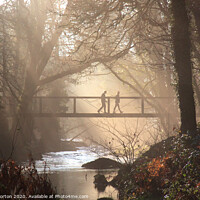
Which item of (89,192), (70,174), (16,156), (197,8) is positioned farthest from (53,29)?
(89,192)

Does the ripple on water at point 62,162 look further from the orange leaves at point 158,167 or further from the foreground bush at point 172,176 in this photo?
the orange leaves at point 158,167

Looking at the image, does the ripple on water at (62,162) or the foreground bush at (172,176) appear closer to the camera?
the foreground bush at (172,176)

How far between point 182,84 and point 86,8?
3.83m

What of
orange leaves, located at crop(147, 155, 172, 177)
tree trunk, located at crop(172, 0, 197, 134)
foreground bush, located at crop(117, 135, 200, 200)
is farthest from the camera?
tree trunk, located at crop(172, 0, 197, 134)

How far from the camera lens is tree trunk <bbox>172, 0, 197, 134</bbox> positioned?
10.3 m

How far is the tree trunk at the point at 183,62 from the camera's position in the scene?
1028cm

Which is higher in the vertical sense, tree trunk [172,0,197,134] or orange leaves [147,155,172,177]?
tree trunk [172,0,197,134]

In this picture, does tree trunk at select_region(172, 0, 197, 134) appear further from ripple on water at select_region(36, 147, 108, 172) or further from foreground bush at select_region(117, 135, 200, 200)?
ripple on water at select_region(36, 147, 108, 172)

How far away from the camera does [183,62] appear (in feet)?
34.0

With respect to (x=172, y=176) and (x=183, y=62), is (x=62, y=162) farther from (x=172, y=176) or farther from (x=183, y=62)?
(x=172, y=176)

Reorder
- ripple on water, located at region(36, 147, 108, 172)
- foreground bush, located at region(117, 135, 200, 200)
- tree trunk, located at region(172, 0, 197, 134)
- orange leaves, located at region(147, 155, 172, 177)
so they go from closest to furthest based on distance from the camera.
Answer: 1. foreground bush, located at region(117, 135, 200, 200)
2. orange leaves, located at region(147, 155, 172, 177)
3. tree trunk, located at region(172, 0, 197, 134)
4. ripple on water, located at region(36, 147, 108, 172)

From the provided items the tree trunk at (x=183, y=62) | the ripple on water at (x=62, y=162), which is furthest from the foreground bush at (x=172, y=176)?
the ripple on water at (x=62, y=162)

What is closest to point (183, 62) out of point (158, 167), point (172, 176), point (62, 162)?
point (158, 167)

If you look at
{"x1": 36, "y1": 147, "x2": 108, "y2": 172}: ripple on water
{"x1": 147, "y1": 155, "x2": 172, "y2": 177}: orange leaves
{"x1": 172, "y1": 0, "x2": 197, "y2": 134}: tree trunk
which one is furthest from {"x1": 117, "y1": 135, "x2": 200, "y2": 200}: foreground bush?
{"x1": 36, "y1": 147, "x2": 108, "y2": 172}: ripple on water
